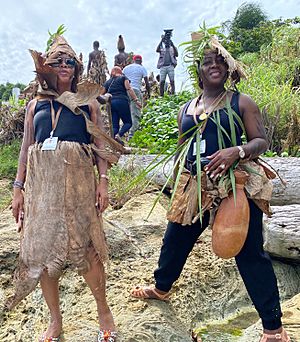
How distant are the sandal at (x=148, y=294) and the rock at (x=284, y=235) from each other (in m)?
1.04

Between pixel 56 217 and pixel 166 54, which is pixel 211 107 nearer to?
pixel 56 217

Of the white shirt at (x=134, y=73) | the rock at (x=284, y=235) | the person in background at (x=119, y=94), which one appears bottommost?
the rock at (x=284, y=235)

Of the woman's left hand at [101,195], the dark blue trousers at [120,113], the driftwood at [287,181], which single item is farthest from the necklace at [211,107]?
the dark blue trousers at [120,113]

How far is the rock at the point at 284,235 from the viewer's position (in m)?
3.38

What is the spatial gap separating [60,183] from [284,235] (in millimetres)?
1962

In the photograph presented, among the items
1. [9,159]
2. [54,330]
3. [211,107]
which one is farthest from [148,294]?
[9,159]

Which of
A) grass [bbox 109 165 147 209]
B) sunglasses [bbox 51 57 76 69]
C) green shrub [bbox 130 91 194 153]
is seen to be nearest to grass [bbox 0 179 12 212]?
grass [bbox 109 165 147 209]

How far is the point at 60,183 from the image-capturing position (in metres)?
2.26

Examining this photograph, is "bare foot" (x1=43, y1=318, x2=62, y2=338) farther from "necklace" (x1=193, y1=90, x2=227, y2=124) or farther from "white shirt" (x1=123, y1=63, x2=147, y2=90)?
"white shirt" (x1=123, y1=63, x2=147, y2=90)

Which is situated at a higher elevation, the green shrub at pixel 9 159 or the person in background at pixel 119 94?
the person in background at pixel 119 94

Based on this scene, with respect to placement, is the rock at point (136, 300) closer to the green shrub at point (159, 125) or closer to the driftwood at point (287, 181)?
the driftwood at point (287, 181)

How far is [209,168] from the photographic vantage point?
7.54ft

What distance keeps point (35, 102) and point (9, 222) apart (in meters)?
1.99

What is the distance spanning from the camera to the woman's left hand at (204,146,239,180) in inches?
88.8
